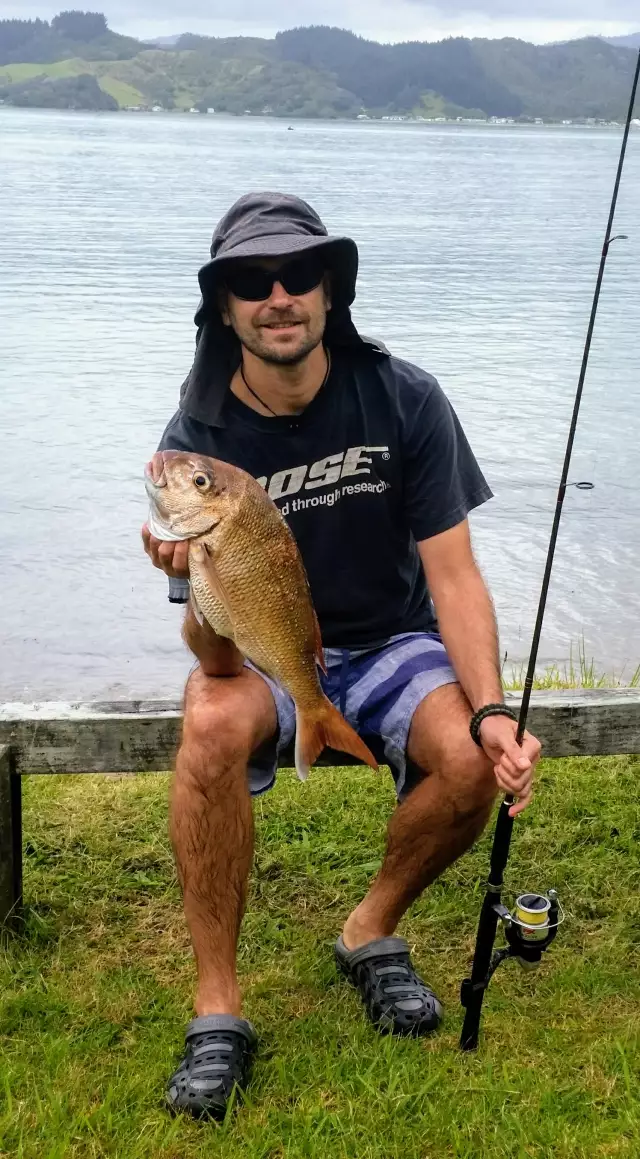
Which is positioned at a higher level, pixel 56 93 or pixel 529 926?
pixel 56 93

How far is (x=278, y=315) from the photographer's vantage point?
338 cm

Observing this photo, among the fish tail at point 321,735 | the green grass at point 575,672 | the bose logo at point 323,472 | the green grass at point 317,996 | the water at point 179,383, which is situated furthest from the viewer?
the water at point 179,383

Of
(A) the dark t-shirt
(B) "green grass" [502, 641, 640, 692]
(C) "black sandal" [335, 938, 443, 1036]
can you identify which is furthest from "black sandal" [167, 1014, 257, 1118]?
(B) "green grass" [502, 641, 640, 692]

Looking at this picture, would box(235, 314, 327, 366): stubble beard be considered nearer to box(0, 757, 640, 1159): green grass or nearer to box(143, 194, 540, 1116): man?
box(143, 194, 540, 1116): man

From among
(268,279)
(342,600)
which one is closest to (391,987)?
(342,600)

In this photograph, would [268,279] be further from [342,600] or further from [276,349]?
[342,600]

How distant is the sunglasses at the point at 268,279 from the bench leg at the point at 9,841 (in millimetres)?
1449

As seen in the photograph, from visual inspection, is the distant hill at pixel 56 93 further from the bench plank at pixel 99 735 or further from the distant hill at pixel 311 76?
the bench plank at pixel 99 735

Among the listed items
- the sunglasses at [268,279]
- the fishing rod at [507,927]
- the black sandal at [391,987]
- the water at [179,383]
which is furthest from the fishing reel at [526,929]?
the water at [179,383]

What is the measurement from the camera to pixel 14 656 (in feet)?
23.8

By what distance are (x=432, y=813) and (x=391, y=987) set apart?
19.0 inches

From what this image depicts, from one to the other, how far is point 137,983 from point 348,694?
0.98 metres

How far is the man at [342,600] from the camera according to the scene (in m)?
3.09

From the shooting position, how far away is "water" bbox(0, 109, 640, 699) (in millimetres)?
7805
